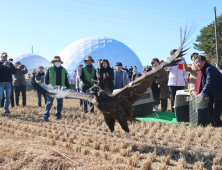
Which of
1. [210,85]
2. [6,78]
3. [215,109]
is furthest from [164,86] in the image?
[6,78]

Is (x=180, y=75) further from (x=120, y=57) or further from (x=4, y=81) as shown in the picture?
(x=120, y=57)

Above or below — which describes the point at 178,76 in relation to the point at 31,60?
below

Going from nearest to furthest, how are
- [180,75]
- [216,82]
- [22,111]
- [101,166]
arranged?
[101,166] < [216,82] < [180,75] < [22,111]

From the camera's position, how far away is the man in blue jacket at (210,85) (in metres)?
4.72

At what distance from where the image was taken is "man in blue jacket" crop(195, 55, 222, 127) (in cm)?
472

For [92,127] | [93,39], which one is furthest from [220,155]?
[93,39]

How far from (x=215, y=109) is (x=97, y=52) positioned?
3669cm

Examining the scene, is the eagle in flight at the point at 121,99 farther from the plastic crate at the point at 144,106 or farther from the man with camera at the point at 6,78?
the man with camera at the point at 6,78

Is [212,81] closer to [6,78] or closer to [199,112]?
[199,112]

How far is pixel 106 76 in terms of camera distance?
A: 7621 mm

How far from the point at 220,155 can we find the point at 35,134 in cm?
410

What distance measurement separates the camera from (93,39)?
1727 inches

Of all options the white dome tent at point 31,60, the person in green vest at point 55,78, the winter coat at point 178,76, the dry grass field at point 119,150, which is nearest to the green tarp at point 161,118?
the dry grass field at point 119,150

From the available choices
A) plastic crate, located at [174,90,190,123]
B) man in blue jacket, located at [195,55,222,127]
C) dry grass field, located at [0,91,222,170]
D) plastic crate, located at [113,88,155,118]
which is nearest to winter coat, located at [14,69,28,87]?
dry grass field, located at [0,91,222,170]
